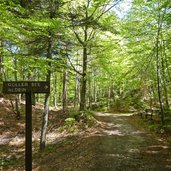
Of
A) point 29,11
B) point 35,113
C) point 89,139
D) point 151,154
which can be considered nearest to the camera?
point 151,154

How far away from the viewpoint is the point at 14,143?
1456cm

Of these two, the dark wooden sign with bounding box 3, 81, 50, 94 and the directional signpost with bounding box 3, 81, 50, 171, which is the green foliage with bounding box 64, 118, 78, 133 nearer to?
the directional signpost with bounding box 3, 81, 50, 171

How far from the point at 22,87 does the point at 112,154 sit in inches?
204

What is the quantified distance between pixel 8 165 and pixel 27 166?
532 centimetres

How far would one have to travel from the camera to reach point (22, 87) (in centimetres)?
627

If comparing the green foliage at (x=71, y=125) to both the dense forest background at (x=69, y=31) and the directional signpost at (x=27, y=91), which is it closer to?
the dense forest background at (x=69, y=31)

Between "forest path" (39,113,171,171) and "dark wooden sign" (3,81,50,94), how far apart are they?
3768 mm

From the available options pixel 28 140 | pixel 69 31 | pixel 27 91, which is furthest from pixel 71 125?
pixel 27 91

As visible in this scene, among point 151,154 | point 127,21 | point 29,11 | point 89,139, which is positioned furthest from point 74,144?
point 127,21

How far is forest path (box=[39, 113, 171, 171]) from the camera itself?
8227mm

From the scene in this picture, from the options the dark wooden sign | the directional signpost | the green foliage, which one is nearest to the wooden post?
the directional signpost

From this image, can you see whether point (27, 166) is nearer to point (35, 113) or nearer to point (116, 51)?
point (116, 51)

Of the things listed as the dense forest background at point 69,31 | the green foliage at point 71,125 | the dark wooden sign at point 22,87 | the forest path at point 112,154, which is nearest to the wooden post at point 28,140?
the dark wooden sign at point 22,87

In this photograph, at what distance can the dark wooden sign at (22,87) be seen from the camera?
621cm
